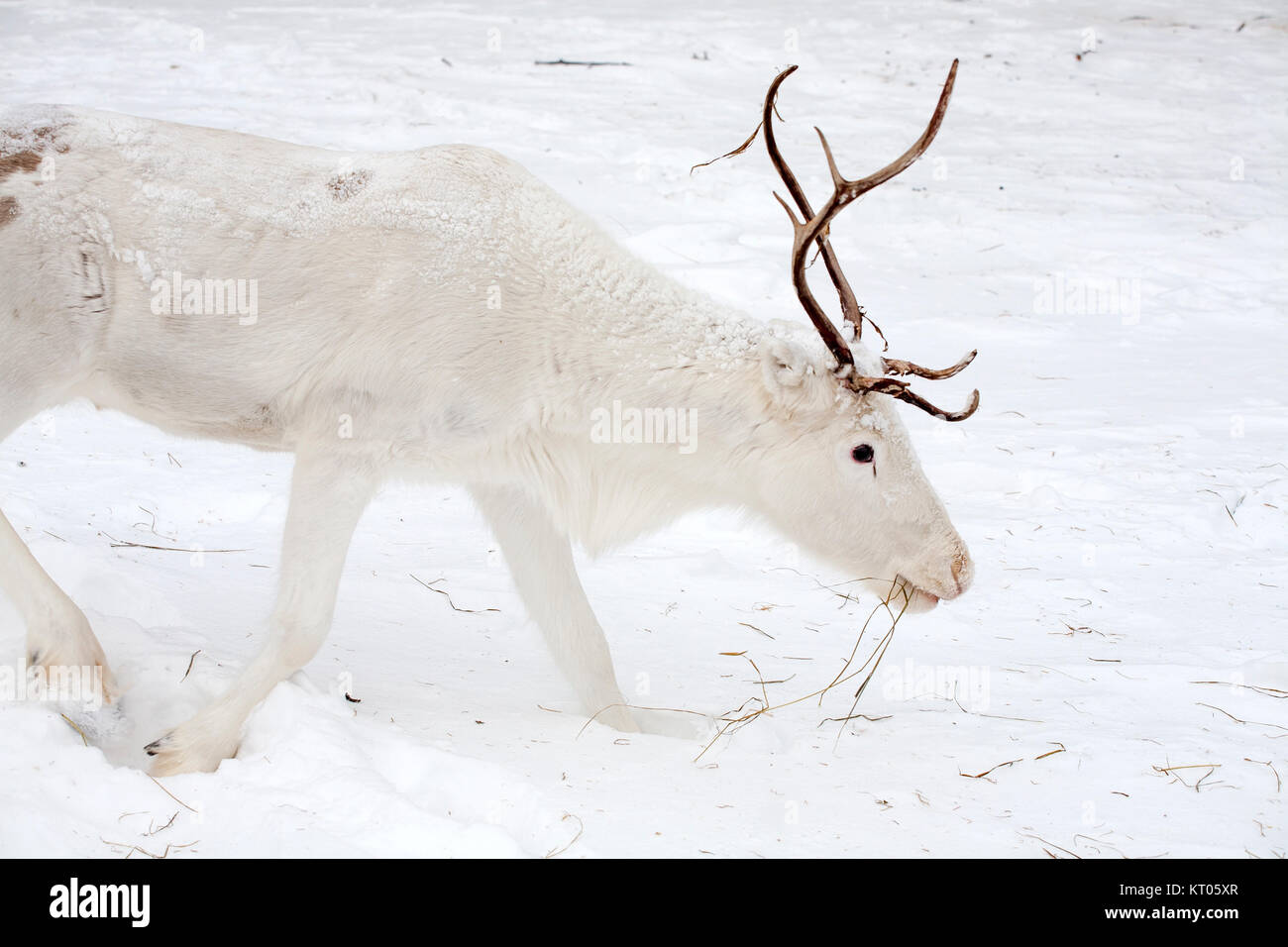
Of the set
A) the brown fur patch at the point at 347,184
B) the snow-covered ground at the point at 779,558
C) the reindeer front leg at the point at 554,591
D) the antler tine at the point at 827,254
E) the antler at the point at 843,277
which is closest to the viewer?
the snow-covered ground at the point at 779,558

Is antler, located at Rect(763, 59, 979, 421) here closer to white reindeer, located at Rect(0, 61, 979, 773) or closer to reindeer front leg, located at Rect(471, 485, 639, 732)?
white reindeer, located at Rect(0, 61, 979, 773)

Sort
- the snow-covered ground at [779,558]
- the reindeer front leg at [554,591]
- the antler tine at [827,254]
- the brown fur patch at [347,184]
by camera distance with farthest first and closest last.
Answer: the reindeer front leg at [554,591] → the brown fur patch at [347,184] → the antler tine at [827,254] → the snow-covered ground at [779,558]

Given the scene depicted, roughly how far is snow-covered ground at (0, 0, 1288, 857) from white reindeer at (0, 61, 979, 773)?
0.32 meters

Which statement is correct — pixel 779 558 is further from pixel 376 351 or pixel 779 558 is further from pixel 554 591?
pixel 376 351

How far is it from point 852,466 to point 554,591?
1142 mm

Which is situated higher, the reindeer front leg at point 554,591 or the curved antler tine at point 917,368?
the curved antler tine at point 917,368

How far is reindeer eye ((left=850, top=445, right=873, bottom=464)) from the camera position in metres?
3.84

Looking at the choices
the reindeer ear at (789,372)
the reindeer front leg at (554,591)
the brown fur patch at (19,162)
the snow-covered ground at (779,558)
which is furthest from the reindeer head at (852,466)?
the brown fur patch at (19,162)

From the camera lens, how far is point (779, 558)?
5531 mm

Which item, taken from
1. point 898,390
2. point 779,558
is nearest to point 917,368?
point 898,390

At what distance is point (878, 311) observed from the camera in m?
8.37

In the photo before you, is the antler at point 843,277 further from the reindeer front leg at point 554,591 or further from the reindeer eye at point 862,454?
the reindeer front leg at point 554,591

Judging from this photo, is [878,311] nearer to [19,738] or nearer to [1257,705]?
[1257,705]

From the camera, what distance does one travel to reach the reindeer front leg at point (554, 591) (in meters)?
4.20
